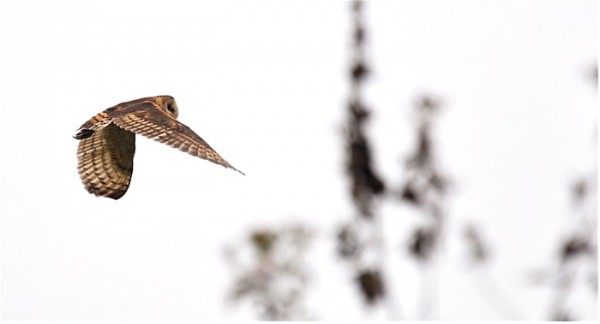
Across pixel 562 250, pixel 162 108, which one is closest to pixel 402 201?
pixel 562 250

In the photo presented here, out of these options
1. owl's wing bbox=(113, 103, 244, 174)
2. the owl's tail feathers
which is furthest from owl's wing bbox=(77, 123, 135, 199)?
owl's wing bbox=(113, 103, 244, 174)

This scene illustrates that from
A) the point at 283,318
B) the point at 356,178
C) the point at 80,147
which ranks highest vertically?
the point at 80,147

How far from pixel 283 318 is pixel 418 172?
1.87m

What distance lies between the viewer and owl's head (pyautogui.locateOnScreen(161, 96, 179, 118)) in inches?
422

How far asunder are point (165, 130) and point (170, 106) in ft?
3.33

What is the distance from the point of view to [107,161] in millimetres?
10750

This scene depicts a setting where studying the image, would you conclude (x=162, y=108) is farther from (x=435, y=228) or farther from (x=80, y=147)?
(x=435, y=228)

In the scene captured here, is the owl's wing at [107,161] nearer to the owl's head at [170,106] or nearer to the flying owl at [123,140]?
the flying owl at [123,140]

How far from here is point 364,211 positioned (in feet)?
40.1

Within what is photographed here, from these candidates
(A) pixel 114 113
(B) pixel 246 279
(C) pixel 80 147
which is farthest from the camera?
(B) pixel 246 279

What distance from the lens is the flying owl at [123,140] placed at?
9.71 meters

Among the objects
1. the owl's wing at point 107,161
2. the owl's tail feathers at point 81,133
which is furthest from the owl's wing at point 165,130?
the owl's wing at point 107,161

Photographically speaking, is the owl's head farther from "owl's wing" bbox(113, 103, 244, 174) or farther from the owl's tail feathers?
the owl's tail feathers

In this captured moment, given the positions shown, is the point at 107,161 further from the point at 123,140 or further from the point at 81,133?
the point at 81,133
